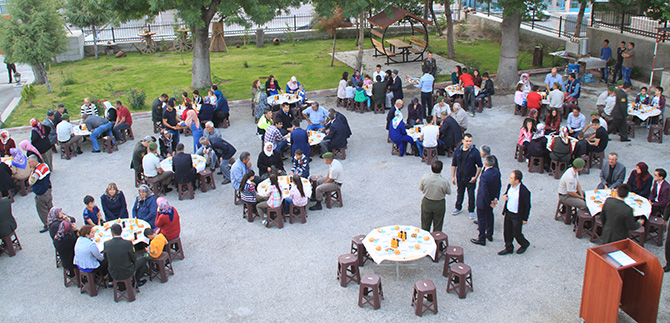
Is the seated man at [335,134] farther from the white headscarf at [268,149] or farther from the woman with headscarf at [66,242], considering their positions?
the woman with headscarf at [66,242]

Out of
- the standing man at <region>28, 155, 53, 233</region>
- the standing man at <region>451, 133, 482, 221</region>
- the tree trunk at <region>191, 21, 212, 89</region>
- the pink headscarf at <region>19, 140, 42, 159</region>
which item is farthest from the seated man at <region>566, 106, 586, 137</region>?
the pink headscarf at <region>19, 140, 42, 159</region>

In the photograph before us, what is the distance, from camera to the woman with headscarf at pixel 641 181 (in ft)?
35.8

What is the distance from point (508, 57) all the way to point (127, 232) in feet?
51.5

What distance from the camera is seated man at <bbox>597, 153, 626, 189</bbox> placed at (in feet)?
37.1

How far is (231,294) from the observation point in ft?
31.1

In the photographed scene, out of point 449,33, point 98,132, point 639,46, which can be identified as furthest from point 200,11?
point 639,46

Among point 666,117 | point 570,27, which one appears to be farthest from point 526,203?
point 570,27

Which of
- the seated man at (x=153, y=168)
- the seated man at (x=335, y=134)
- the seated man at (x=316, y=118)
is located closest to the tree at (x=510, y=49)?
the seated man at (x=316, y=118)

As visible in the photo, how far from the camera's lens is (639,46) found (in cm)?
2167

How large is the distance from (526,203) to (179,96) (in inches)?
536

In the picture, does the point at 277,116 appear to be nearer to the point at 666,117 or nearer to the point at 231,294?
the point at 231,294

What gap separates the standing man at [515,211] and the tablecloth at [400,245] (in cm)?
152

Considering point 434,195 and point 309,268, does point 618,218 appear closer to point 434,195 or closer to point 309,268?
point 434,195

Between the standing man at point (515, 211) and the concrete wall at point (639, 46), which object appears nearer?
the standing man at point (515, 211)
